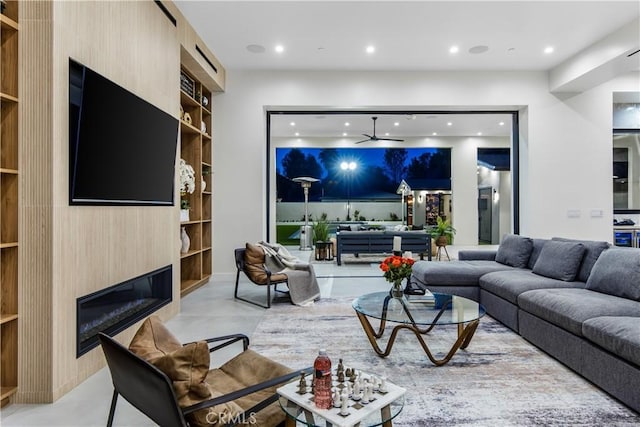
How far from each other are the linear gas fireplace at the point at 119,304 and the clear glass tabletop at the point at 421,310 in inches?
79.4

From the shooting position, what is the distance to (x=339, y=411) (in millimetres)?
1452

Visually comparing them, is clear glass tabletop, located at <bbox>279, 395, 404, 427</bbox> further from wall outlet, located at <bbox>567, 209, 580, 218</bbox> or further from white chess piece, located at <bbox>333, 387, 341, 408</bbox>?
wall outlet, located at <bbox>567, 209, 580, 218</bbox>

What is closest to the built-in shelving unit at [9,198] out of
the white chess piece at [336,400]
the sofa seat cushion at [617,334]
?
the white chess piece at [336,400]

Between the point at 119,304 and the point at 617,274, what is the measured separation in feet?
14.3

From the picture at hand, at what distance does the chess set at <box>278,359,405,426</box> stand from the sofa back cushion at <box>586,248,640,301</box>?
8.55 ft

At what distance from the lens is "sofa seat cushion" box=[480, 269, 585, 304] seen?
3625 mm

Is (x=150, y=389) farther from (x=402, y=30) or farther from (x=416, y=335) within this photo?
(x=402, y=30)

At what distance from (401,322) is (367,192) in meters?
9.70

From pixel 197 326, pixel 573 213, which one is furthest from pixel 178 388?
pixel 573 213

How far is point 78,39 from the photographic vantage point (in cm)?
259

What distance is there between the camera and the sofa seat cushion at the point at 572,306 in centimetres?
272

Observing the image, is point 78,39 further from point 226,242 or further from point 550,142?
point 550,142

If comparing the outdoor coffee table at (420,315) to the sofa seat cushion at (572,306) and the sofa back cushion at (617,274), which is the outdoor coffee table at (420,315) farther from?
Result: the sofa back cushion at (617,274)

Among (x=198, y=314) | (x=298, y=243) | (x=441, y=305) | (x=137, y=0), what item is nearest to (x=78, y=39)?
(x=137, y=0)
